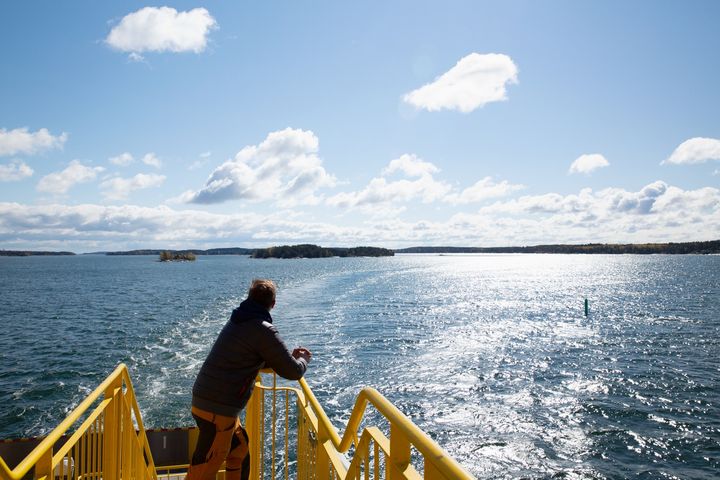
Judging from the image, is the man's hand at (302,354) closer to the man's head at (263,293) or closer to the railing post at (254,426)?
the man's head at (263,293)

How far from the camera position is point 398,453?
2234 mm

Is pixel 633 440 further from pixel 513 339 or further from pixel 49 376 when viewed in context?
pixel 49 376

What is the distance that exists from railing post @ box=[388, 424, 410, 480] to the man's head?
180 centimetres

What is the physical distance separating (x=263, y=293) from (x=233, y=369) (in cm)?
62

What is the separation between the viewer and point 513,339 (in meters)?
33.8

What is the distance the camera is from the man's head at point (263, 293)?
380cm

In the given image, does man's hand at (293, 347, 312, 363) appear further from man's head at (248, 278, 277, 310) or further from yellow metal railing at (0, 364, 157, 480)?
yellow metal railing at (0, 364, 157, 480)

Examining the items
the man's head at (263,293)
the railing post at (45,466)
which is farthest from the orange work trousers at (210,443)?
the railing post at (45,466)

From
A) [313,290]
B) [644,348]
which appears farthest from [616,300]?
[313,290]

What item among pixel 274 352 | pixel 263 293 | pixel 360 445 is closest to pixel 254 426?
pixel 274 352

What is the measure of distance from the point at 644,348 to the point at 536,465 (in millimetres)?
20253

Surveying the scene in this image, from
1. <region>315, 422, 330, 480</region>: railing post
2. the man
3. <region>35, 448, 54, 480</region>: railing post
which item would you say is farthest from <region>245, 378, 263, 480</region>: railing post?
<region>35, 448, 54, 480</region>: railing post

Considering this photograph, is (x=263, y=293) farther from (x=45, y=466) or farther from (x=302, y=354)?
(x=45, y=466)

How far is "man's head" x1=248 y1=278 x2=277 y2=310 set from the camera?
12.5ft
